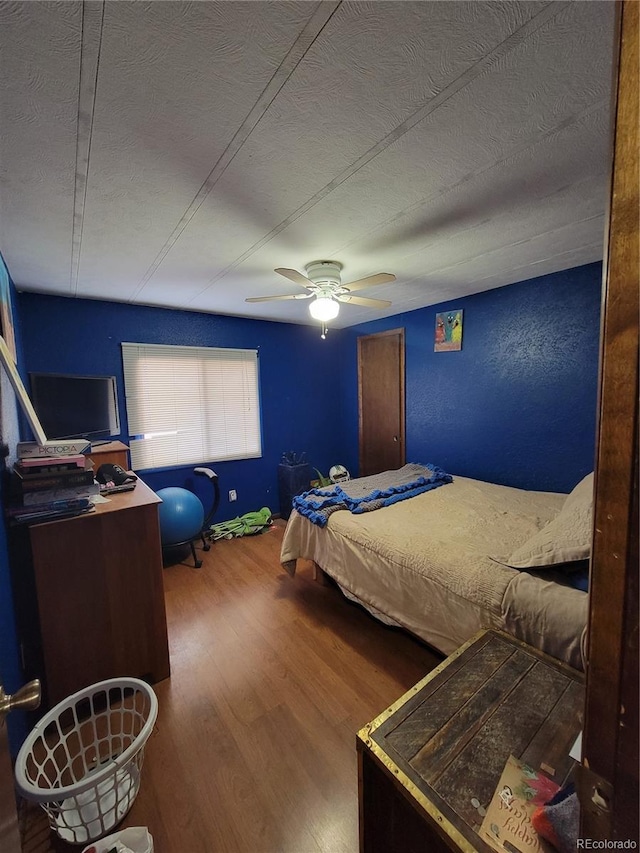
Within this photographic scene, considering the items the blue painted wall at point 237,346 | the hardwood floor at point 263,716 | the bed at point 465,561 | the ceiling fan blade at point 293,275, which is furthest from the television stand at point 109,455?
the ceiling fan blade at point 293,275

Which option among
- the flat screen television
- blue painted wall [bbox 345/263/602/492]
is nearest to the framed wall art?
blue painted wall [bbox 345/263/602/492]

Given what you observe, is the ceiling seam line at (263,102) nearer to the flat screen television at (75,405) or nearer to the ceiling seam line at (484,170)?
the ceiling seam line at (484,170)

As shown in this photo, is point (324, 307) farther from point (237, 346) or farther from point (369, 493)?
point (237, 346)

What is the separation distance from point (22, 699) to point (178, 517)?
7.72 ft

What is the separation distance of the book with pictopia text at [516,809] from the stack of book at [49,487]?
5.97 feet

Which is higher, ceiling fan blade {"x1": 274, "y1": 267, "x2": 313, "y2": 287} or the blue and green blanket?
ceiling fan blade {"x1": 274, "y1": 267, "x2": 313, "y2": 287}

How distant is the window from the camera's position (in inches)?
130

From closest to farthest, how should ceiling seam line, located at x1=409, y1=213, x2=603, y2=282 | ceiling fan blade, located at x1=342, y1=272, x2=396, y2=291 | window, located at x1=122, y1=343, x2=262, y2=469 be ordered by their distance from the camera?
ceiling seam line, located at x1=409, y1=213, x2=603, y2=282 < ceiling fan blade, located at x1=342, y1=272, x2=396, y2=291 < window, located at x1=122, y1=343, x2=262, y2=469

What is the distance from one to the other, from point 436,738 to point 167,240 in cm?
244

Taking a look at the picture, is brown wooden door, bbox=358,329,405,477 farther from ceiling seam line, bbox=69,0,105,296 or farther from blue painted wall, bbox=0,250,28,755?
blue painted wall, bbox=0,250,28,755

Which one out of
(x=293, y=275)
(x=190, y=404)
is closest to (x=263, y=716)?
(x=293, y=275)

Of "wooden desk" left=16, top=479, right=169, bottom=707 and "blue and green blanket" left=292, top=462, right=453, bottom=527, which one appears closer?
"wooden desk" left=16, top=479, right=169, bottom=707

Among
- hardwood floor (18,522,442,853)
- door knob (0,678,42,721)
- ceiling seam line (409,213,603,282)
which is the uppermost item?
ceiling seam line (409,213,603,282)

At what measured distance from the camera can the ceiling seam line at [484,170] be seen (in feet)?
3.55
